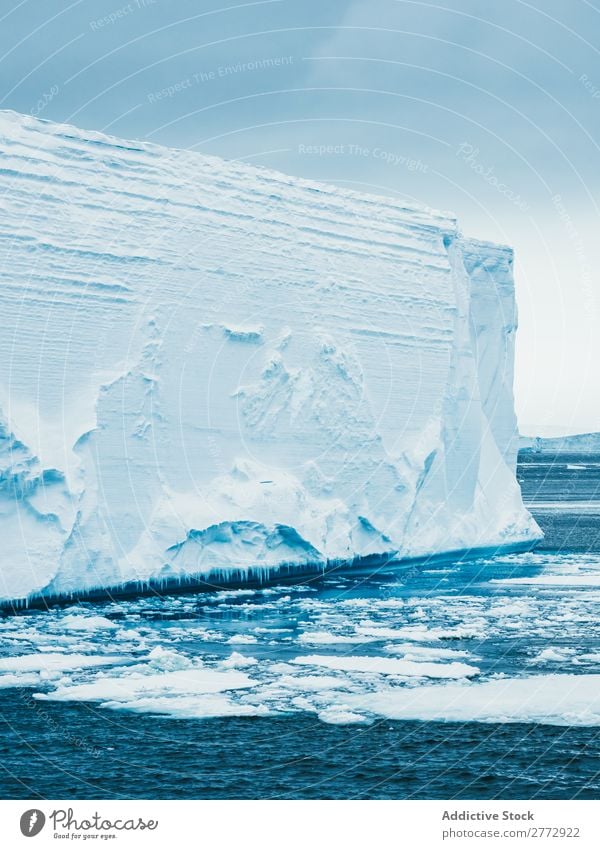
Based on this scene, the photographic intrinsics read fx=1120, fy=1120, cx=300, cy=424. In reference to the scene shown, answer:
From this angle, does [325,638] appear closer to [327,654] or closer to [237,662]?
[327,654]

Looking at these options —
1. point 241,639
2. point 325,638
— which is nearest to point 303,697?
point 241,639

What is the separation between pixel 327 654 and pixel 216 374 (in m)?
6.18

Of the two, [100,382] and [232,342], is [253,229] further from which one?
[100,382]

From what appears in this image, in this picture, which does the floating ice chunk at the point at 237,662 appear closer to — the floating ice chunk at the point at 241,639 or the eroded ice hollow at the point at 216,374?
the floating ice chunk at the point at 241,639

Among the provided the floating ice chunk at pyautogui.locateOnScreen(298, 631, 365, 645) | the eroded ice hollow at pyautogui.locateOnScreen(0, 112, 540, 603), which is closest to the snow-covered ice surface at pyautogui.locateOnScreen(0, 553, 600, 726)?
the floating ice chunk at pyautogui.locateOnScreen(298, 631, 365, 645)

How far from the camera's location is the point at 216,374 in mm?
17750

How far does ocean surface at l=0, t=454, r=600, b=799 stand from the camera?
8.93 metres

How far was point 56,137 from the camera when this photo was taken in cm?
1625

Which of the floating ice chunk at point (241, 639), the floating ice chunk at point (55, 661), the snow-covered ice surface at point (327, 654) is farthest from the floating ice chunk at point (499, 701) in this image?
the floating ice chunk at point (55, 661)

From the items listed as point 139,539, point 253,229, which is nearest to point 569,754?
point 139,539

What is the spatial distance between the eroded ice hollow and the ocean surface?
4.10ft

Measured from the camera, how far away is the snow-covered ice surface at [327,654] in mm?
10859

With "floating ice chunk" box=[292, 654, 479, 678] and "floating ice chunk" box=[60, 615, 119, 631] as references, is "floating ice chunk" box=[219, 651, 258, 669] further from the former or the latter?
"floating ice chunk" box=[60, 615, 119, 631]

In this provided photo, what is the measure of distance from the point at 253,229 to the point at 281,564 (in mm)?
5529
